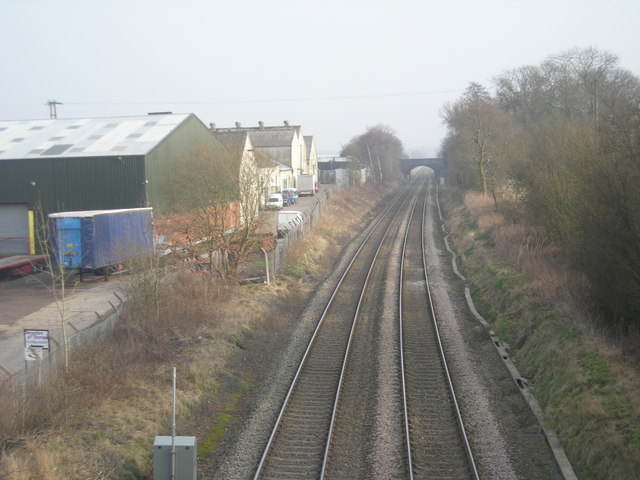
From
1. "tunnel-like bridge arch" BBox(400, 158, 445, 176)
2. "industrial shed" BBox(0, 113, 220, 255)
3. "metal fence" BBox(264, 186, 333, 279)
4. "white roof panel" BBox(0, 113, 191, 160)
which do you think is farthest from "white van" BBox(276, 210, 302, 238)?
"tunnel-like bridge arch" BBox(400, 158, 445, 176)

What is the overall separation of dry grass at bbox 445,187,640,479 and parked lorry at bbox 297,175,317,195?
40752 millimetres

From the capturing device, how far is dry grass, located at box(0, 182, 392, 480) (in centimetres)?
834

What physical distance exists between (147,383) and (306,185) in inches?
2068

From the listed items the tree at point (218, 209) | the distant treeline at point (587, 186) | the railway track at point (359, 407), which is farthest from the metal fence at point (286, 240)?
the distant treeline at point (587, 186)

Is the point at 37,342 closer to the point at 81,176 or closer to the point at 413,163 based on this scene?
the point at 81,176

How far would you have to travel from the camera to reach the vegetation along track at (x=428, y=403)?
8867 millimetres

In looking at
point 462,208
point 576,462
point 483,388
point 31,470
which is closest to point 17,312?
point 31,470

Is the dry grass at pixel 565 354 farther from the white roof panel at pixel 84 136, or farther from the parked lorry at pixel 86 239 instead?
the white roof panel at pixel 84 136

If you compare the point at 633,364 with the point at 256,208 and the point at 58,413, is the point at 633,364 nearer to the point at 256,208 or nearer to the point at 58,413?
the point at 58,413

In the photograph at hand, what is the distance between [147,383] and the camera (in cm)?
1129

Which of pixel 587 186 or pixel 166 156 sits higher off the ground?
pixel 166 156

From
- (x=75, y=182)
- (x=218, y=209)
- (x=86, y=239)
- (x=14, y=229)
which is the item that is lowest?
(x=86, y=239)

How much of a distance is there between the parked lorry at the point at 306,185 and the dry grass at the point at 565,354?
4075 centimetres

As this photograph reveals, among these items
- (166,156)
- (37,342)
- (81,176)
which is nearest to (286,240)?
(166,156)
